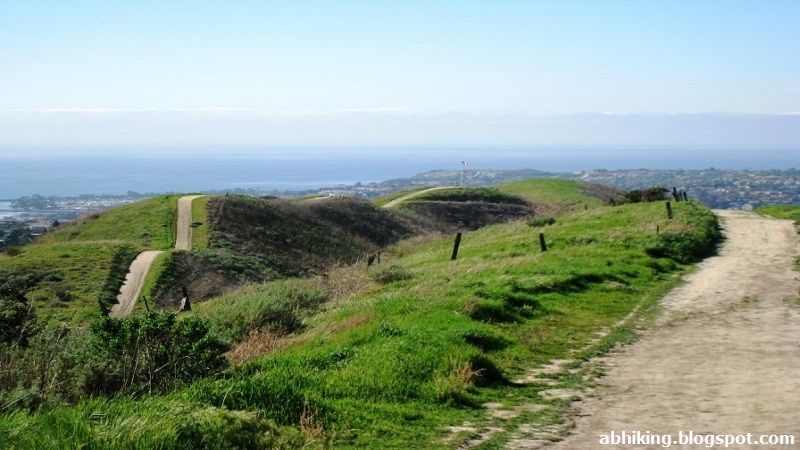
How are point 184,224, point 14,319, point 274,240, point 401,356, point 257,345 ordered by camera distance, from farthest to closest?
point 184,224
point 274,240
point 257,345
point 14,319
point 401,356

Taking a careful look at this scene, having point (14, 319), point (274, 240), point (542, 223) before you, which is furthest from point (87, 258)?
point (14, 319)

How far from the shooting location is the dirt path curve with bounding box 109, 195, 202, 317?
40.4m

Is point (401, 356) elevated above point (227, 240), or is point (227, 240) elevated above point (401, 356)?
point (401, 356)

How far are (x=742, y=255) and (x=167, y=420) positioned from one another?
22.5 metres

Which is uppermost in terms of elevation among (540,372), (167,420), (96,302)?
(167,420)

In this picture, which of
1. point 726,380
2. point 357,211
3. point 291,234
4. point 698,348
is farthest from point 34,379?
point 357,211

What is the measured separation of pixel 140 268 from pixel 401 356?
4248 centimetres

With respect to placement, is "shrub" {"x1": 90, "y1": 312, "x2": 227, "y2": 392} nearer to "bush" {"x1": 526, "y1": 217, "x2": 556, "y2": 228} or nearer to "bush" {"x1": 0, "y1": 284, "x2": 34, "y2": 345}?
"bush" {"x1": 0, "y1": 284, "x2": 34, "y2": 345}

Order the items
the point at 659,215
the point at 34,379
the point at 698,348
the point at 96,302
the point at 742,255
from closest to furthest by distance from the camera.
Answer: the point at 34,379
the point at 698,348
the point at 742,255
the point at 659,215
the point at 96,302

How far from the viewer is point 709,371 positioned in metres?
9.97

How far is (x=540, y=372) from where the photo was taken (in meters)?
10.3

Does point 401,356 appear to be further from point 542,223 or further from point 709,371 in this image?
point 542,223

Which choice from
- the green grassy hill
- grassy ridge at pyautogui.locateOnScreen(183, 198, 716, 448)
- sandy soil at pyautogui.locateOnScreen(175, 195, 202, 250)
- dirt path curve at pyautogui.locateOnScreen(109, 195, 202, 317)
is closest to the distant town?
the green grassy hill

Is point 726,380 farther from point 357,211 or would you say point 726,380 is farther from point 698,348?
point 357,211
